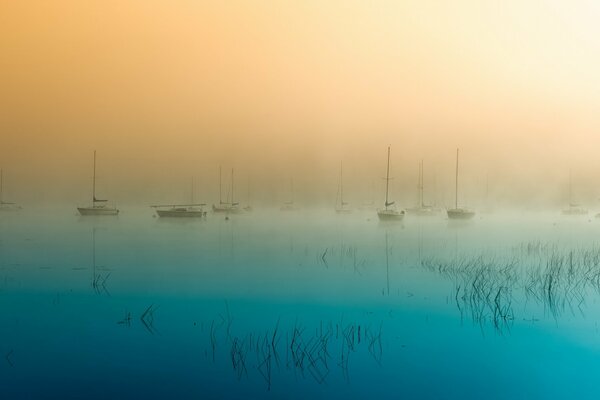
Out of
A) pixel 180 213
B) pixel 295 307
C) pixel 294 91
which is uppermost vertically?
pixel 294 91

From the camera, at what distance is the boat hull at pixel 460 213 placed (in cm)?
234

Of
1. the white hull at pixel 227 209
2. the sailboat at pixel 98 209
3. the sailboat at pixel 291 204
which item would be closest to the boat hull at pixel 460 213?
the sailboat at pixel 291 204

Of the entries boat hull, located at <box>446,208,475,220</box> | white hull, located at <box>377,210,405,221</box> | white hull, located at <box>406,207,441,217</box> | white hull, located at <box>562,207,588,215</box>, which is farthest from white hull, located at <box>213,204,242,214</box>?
white hull, located at <box>562,207,588,215</box>

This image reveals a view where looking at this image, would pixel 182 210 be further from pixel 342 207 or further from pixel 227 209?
pixel 342 207

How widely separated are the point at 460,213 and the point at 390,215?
0.99ft

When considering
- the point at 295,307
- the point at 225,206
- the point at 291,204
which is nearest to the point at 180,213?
the point at 225,206

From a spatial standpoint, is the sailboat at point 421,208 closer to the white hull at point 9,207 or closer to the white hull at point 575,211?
the white hull at point 575,211

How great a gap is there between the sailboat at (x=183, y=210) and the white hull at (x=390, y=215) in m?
0.74

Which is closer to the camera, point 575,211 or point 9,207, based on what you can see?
point 9,207

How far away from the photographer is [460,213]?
235 cm

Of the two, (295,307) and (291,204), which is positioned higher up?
(291,204)

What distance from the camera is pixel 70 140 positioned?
2250mm

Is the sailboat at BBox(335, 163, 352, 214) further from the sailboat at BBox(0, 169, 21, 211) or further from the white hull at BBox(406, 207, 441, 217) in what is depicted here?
the sailboat at BBox(0, 169, 21, 211)

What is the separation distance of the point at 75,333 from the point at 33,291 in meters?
0.24
